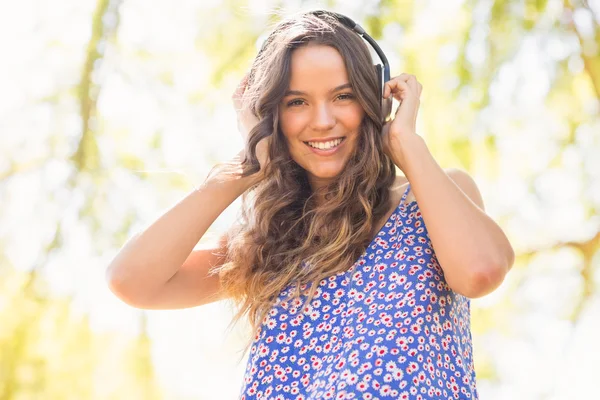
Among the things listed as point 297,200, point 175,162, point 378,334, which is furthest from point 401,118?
point 175,162

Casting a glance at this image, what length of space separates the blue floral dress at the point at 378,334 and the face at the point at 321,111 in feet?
0.62

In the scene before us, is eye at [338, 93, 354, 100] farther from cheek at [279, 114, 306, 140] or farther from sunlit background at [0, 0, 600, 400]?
sunlit background at [0, 0, 600, 400]

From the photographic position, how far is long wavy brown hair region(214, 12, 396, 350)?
5.53 feet

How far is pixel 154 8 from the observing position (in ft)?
12.2

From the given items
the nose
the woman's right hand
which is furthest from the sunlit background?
the nose

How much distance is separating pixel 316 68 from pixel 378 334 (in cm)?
59

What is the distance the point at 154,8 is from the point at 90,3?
288 millimetres

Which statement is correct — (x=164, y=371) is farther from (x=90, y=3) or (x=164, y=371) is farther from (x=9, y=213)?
(x=90, y=3)

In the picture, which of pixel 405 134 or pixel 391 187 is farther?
pixel 391 187

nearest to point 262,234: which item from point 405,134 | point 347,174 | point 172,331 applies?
point 347,174

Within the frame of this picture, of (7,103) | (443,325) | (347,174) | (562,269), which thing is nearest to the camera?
(443,325)

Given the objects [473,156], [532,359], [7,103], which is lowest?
[532,359]

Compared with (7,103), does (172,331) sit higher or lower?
lower

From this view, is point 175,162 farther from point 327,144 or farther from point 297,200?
point 327,144
